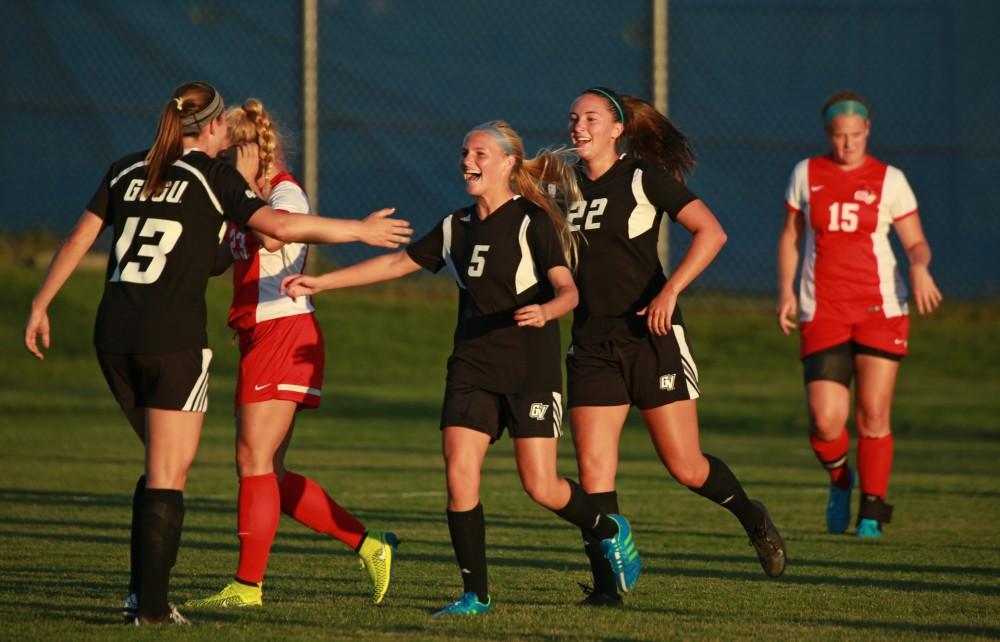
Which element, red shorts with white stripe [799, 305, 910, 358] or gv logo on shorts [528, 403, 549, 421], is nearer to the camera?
gv logo on shorts [528, 403, 549, 421]

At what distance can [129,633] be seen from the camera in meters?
5.23

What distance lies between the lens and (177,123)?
5.57 m

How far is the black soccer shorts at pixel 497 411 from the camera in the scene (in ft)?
19.0

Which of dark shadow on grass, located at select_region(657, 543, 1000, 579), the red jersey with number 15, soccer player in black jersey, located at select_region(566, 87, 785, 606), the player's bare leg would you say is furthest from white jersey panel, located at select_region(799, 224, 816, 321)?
soccer player in black jersey, located at select_region(566, 87, 785, 606)

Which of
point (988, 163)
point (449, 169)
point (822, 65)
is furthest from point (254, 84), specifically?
point (988, 163)

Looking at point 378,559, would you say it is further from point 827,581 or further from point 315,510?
point 827,581

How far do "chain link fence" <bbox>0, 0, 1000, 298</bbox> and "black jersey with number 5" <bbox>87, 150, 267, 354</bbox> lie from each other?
35.3 ft

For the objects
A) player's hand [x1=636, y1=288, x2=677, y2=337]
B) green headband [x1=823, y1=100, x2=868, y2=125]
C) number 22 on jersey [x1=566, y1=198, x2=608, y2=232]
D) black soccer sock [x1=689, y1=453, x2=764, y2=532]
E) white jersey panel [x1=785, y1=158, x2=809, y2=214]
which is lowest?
black soccer sock [x1=689, y1=453, x2=764, y2=532]

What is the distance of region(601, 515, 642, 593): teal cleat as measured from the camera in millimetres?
5996

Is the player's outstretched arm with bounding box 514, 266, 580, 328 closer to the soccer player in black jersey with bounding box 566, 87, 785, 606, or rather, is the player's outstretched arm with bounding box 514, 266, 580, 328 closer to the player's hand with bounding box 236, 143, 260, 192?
the soccer player in black jersey with bounding box 566, 87, 785, 606

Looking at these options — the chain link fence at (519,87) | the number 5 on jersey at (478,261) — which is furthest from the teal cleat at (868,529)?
the chain link fence at (519,87)

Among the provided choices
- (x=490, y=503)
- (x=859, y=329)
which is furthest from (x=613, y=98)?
(x=490, y=503)

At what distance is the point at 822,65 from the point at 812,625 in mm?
12131

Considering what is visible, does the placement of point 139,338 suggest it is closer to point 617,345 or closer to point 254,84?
point 617,345
